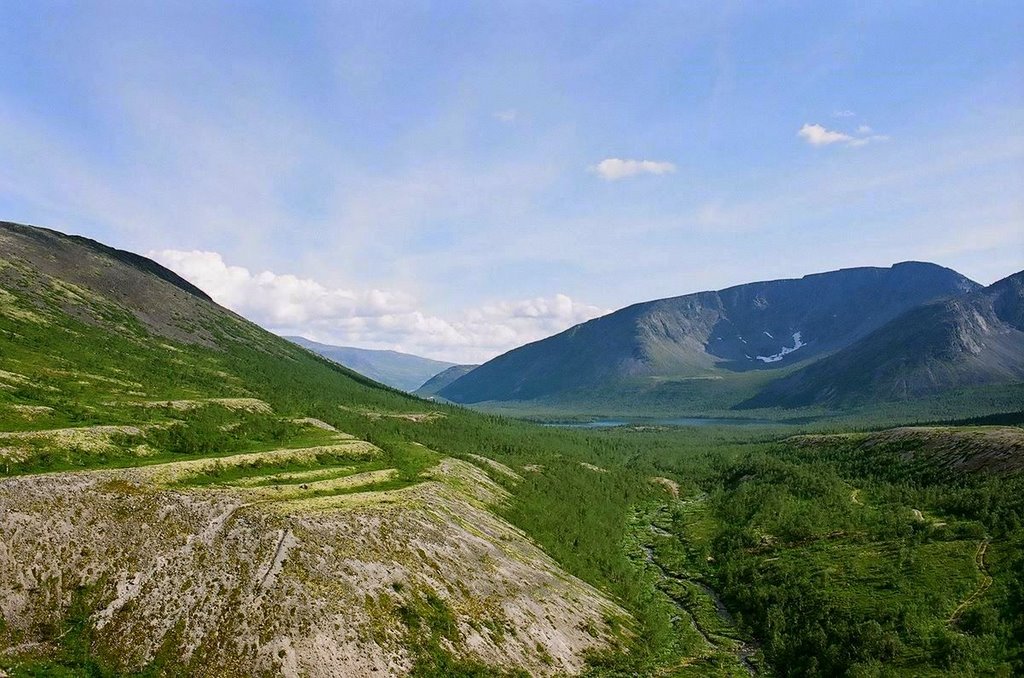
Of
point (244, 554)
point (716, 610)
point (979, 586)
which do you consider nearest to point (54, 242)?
point (244, 554)

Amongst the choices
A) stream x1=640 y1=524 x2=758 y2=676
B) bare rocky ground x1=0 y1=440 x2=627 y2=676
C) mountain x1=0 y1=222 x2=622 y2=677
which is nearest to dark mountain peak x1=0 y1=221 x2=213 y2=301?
mountain x1=0 y1=222 x2=622 y2=677

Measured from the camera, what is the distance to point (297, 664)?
1736 inches

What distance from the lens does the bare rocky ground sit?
4409 centimetres

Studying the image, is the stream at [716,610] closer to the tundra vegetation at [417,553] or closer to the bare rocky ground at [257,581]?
the tundra vegetation at [417,553]

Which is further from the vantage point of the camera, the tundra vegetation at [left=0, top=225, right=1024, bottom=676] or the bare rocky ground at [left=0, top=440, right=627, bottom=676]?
the tundra vegetation at [left=0, top=225, right=1024, bottom=676]

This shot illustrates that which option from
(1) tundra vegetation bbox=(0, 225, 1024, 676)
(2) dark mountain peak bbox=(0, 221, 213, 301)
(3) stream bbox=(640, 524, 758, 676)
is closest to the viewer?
(1) tundra vegetation bbox=(0, 225, 1024, 676)

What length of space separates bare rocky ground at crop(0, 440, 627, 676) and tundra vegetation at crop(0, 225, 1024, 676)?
Answer: 18 cm

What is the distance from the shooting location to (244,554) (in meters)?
50.4

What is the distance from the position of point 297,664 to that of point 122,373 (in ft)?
269

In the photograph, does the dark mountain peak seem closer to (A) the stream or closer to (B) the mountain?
(B) the mountain

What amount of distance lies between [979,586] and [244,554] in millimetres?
73783

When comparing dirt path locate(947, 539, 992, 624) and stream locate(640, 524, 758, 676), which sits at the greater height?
dirt path locate(947, 539, 992, 624)

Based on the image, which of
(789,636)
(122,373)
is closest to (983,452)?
(789,636)

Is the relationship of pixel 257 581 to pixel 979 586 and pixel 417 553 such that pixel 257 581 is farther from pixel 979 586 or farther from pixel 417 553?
pixel 979 586
